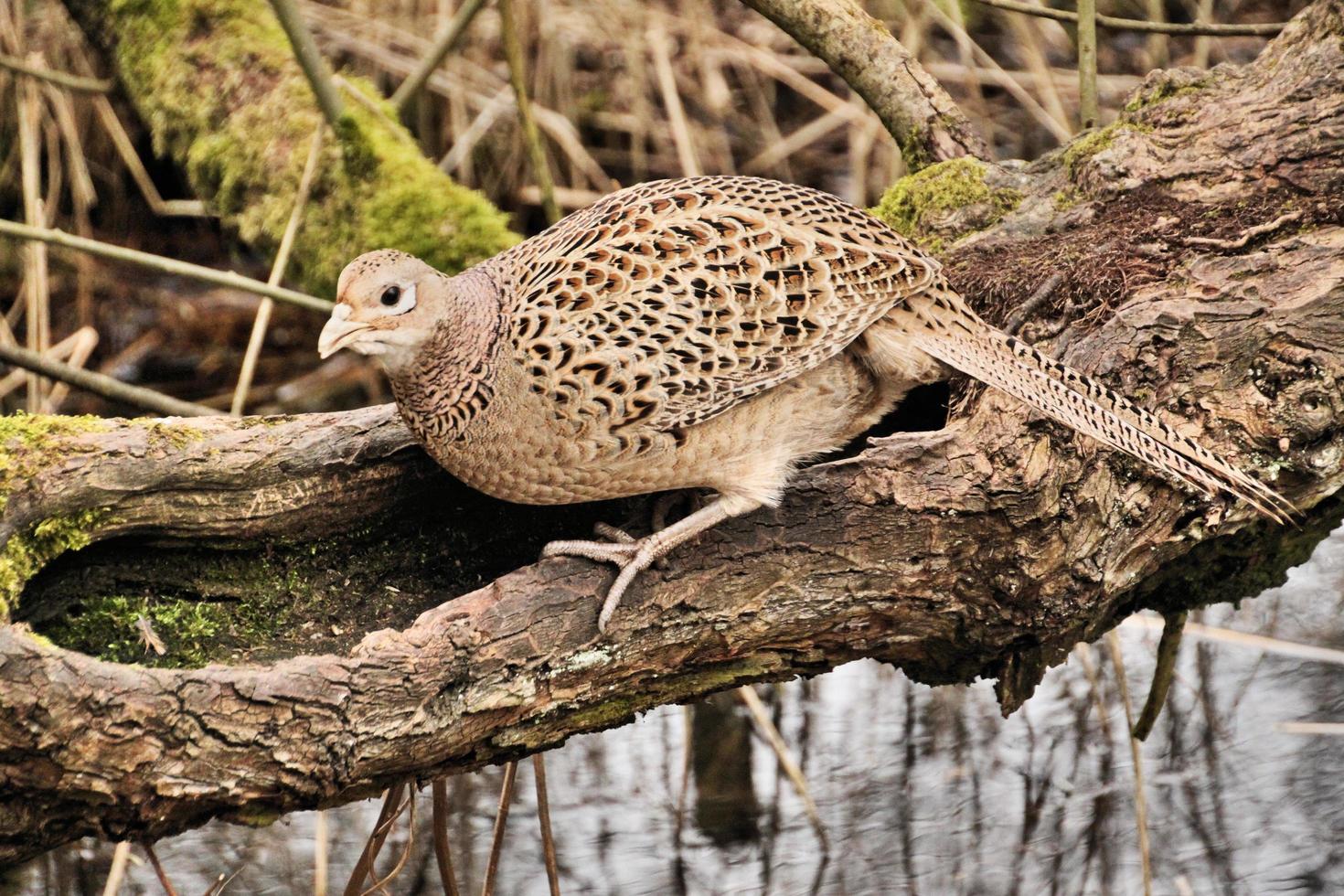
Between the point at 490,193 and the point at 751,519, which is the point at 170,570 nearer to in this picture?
the point at 751,519

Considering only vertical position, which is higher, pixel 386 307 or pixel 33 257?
pixel 33 257

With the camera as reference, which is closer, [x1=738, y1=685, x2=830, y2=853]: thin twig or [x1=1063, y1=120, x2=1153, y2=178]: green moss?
[x1=1063, y1=120, x2=1153, y2=178]: green moss

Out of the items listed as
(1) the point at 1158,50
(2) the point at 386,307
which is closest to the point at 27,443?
(2) the point at 386,307

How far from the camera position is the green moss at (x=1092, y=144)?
15.8 ft

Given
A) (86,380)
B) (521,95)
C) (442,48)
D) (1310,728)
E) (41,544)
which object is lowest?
(1310,728)

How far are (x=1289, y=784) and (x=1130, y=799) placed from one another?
0.64 meters

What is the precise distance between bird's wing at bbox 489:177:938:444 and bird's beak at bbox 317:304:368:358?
1.41ft

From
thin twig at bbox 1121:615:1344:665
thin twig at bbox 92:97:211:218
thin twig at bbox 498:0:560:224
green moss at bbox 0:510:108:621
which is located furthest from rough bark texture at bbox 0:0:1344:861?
thin twig at bbox 92:97:211:218

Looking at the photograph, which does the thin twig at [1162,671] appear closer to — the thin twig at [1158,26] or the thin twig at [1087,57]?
the thin twig at [1087,57]

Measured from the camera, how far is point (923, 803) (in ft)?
19.7

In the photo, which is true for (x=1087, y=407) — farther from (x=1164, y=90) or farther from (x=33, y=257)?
(x=33, y=257)

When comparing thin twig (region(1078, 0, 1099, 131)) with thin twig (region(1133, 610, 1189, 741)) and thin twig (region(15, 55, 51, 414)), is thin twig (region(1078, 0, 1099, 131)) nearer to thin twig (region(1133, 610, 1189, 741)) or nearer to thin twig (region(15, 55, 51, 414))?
thin twig (region(1133, 610, 1189, 741))

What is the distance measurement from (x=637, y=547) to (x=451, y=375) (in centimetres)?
65

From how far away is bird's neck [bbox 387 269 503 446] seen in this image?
3711 millimetres
